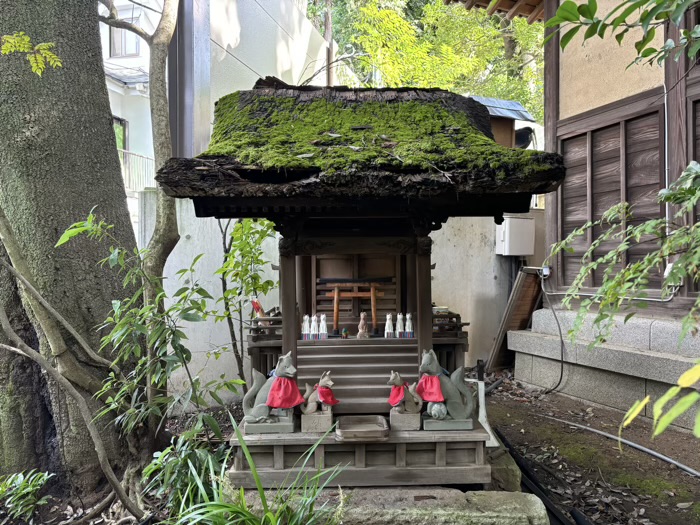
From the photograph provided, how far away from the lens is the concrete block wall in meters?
5.89

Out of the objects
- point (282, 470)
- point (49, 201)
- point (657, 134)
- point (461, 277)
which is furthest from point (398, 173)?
point (461, 277)

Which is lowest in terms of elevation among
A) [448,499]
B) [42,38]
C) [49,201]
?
[448,499]

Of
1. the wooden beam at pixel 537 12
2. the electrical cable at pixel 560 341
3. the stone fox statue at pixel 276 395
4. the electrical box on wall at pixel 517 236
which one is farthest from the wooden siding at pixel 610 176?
the stone fox statue at pixel 276 395

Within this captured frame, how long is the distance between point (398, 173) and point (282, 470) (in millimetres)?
2479

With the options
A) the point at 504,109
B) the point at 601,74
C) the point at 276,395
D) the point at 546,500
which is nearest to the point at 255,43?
the point at 504,109

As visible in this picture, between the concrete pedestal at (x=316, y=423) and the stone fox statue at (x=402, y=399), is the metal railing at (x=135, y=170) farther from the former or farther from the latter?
the stone fox statue at (x=402, y=399)

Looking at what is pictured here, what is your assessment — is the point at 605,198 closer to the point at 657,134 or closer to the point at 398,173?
the point at 657,134

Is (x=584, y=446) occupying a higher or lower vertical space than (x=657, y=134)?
lower

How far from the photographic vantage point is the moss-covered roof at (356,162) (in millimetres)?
3145

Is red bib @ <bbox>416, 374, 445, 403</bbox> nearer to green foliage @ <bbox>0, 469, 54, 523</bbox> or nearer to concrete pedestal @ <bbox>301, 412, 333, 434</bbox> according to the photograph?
concrete pedestal @ <bbox>301, 412, 333, 434</bbox>

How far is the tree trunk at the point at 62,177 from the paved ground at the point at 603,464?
4.71 metres

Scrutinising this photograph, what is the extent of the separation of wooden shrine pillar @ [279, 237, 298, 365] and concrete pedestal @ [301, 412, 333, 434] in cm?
57

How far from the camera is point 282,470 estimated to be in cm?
358

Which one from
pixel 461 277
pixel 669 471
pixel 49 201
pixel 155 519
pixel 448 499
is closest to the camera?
pixel 448 499
